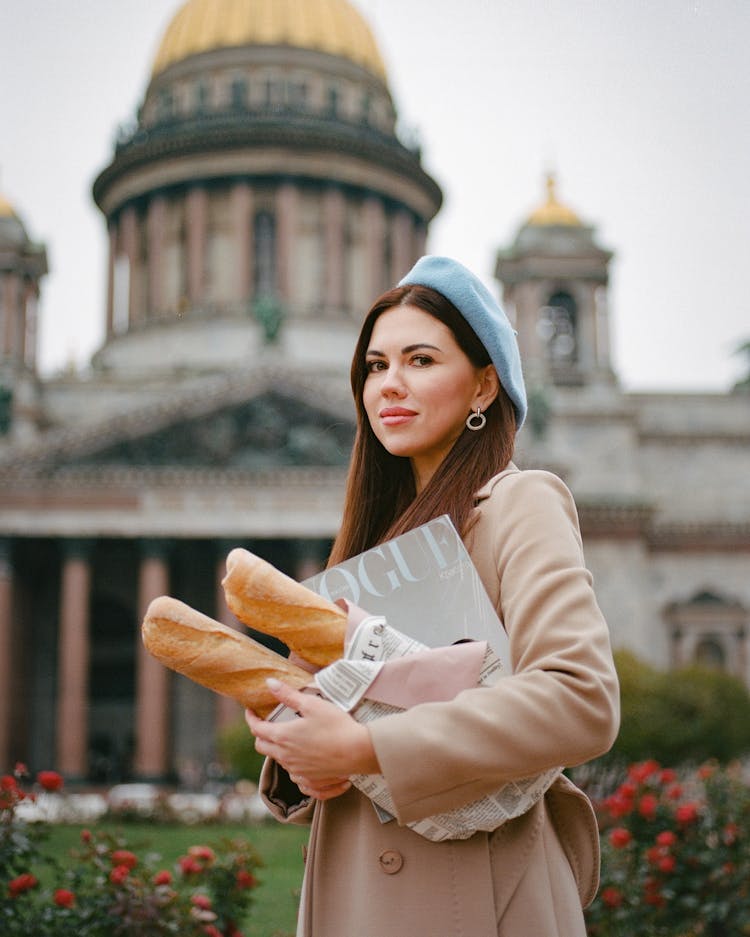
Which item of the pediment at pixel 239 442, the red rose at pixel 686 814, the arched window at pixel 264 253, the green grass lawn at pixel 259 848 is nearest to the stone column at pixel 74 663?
the pediment at pixel 239 442

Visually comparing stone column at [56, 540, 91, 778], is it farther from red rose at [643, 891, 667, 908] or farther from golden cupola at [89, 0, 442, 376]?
red rose at [643, 891, 667, 908]

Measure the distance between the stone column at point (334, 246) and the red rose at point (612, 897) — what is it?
3788 centimetres

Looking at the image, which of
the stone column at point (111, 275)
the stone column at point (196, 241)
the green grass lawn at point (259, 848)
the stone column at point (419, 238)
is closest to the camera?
the green grass lawn at point (259, 848)

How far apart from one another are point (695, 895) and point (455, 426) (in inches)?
279

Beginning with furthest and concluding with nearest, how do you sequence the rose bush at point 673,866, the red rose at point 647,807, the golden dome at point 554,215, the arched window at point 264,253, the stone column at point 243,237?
the arched window at point 264,253 < the stone column at point 243,237 < the golden dome at point 554,215 < the red rose at point 647,807 < the rose bush at point 673,866

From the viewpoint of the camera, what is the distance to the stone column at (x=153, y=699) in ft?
102

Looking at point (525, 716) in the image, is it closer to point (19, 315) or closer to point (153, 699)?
point (153, 699)

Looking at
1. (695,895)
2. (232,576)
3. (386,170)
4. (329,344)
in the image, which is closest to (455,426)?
(232,576)

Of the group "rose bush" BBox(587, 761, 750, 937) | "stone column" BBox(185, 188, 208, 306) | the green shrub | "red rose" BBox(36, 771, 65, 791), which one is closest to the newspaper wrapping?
"red rose" BBox(36, 771, 65, 791)

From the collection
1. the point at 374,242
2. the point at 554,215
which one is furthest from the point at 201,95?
the point at 554,215

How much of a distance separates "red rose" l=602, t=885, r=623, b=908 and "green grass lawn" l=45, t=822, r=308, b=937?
1998 millimetres

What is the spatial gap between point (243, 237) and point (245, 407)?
44.8ft

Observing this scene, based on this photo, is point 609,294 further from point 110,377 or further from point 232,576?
point 232,576

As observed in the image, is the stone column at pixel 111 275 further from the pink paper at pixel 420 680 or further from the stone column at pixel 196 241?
the pink paper at pixel 420 680
